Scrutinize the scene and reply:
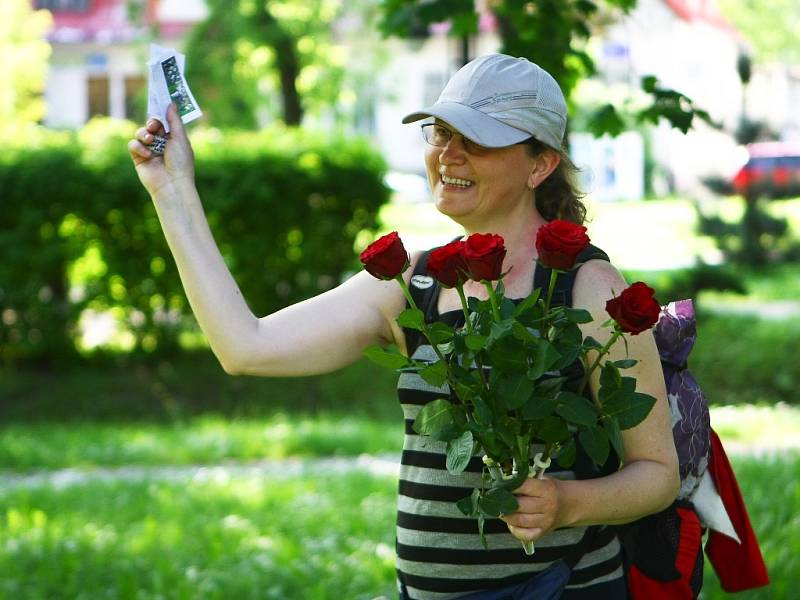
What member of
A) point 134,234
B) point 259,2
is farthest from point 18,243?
point 259,2

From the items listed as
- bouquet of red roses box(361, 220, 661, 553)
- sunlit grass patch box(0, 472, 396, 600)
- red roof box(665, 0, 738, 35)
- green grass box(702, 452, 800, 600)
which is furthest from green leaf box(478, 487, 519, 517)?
red roof box(665, 0, 738, 35)

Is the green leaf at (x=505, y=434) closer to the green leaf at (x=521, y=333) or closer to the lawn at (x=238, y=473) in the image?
the green leaf at (x=521, y=333)

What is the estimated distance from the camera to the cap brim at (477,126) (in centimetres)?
232

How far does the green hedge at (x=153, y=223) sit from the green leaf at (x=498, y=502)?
791 cm

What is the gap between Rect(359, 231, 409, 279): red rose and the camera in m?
2.09

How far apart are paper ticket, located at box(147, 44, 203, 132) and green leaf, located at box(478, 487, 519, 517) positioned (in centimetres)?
95

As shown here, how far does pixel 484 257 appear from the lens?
6.52 ft

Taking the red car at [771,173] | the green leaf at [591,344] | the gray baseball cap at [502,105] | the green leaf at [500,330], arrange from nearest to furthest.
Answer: the green leaf at [500,330]
the green leaf at [591,344]
the gray baseball cap at [502,105]
the red car at [771,173]

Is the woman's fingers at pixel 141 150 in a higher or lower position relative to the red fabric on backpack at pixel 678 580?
higher

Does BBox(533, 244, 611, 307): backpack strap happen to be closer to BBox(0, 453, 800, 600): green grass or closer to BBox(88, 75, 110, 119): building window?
BBox(0, 453, 800, 600): green grass

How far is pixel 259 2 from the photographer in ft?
45.9

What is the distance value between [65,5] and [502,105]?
37106mm

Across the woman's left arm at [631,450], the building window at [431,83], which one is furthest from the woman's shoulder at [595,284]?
the building window at [431,83]

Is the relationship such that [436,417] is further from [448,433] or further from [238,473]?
[238,473]
